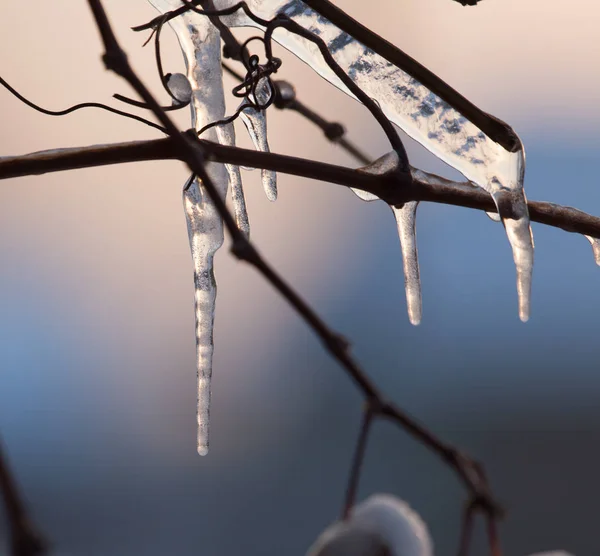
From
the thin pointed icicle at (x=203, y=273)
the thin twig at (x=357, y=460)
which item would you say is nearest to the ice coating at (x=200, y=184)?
the thin pointed icicle at (x=203, y=273)

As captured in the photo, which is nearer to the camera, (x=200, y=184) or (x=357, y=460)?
(x=357, y=460)

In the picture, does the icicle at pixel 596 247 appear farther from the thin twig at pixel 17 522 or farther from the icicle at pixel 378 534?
the thin twig at pixel 17 522

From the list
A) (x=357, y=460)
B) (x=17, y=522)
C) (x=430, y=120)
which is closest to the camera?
(x=17, y=522)

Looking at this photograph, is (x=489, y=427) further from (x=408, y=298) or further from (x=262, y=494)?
(x=408, y=298)

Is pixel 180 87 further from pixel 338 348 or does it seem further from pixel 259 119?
pixel 338 348

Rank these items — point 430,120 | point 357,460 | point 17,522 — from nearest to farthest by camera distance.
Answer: point 17,522 < point 357,460 < point 430,120

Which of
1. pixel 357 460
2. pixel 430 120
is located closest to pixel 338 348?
pixel 357 460

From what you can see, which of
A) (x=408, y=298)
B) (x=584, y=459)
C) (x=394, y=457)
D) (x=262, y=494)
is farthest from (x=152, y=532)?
(x=408, y=298)
